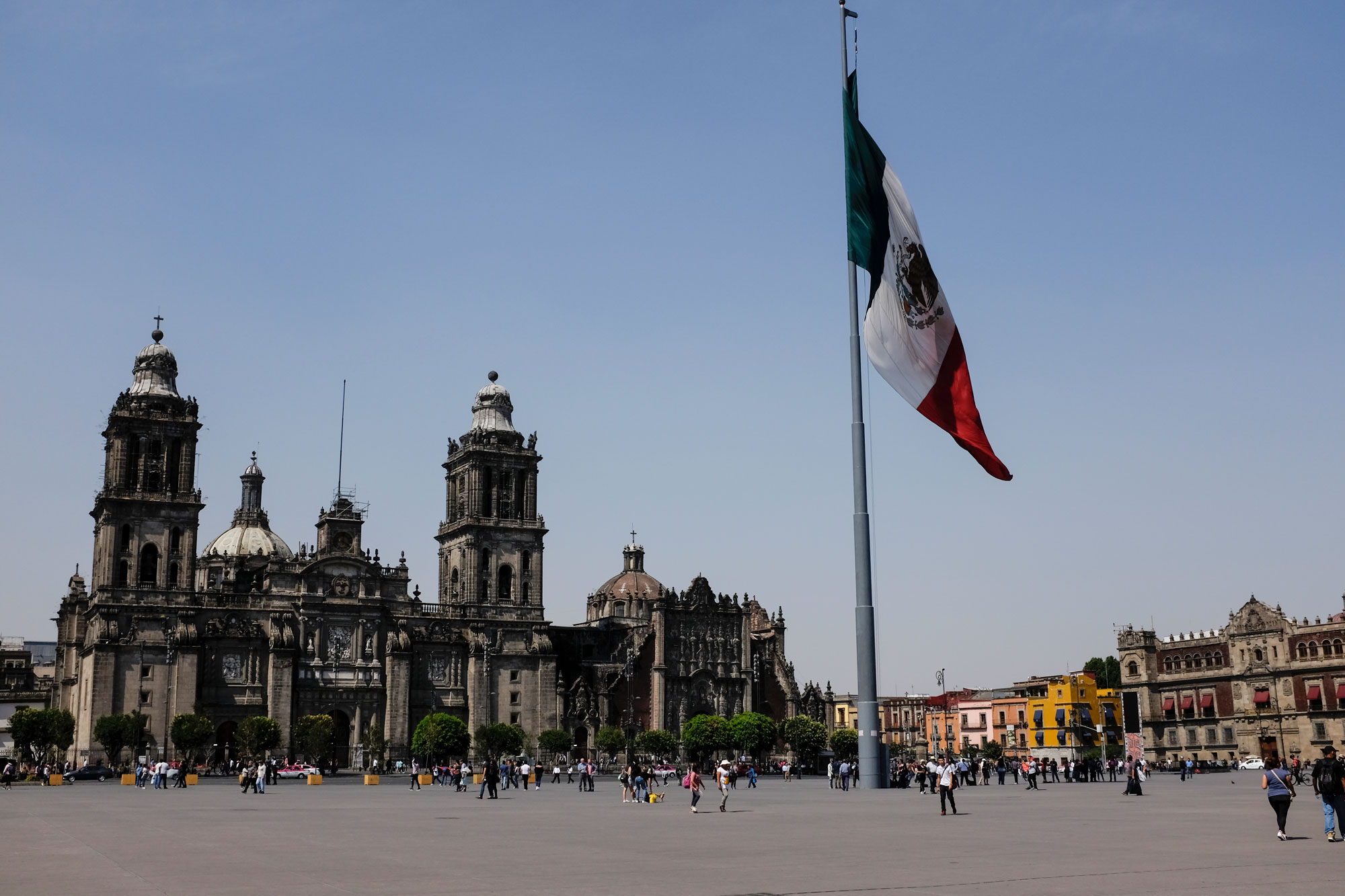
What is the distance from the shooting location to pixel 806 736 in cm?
11144

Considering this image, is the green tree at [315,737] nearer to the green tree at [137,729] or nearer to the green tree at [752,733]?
the green tree at [137,729]

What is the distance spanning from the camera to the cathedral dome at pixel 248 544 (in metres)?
122

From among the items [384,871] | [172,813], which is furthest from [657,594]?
[384,871]

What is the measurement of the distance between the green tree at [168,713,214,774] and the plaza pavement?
47.2m

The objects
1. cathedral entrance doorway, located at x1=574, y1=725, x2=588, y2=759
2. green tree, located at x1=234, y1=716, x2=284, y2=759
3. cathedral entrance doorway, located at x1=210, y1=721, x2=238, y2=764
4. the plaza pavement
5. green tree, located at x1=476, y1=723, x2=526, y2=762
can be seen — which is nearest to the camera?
A: the plaza pavement

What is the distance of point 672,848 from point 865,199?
14.3 m

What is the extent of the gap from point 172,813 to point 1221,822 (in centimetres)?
2611

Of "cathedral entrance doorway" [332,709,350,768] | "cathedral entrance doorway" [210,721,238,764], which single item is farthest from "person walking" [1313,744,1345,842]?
"cathedral entrance doorway" [332,709,350,768]

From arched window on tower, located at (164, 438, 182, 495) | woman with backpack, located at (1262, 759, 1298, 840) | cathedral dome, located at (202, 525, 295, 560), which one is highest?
arched window on tower, located at (164, 438, 182, 495)

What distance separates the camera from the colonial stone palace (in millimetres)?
100375

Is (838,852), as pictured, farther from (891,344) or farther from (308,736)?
(308,736)

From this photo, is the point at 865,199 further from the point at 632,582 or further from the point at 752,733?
the point at 632,582

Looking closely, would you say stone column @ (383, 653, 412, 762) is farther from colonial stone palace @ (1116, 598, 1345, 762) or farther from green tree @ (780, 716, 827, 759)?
colonial stone palace @ (1116, 598, 1345, 762)

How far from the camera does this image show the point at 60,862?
2106cm
